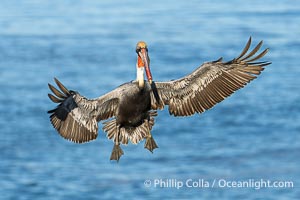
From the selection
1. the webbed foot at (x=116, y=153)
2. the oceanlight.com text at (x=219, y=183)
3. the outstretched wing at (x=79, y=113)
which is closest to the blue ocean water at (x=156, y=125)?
the oceanlight.com text at (x=219, y=183)

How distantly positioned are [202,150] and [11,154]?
747 centimetres

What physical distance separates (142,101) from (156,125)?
24.9 metres

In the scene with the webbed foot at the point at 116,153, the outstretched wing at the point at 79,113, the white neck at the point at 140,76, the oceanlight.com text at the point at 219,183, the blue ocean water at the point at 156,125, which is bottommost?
the webbed foot at the point at 116,153

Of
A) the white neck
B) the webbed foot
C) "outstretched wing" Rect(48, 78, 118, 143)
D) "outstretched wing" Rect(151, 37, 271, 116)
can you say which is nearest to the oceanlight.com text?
"outstretched wing" Rect(151, 37, 271, 116)

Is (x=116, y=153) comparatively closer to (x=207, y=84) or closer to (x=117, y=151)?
(x=117, y=151)

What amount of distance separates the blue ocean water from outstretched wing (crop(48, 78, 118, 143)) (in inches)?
825

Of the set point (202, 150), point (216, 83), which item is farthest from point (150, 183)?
point (216, 83)

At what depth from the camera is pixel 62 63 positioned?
46.8 metres

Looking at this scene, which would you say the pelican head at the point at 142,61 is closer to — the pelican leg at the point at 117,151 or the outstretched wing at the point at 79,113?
the outstretched wing at the point at 79,113

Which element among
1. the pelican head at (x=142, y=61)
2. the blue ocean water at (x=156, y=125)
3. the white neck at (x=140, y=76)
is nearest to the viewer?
the pelican head at (x=142, y=61)

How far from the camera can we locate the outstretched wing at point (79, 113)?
45.2ft

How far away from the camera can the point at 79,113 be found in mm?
13977

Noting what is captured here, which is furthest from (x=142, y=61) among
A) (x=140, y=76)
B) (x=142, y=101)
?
(x=142, y=101)

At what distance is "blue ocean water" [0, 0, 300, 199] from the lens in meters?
36.5
